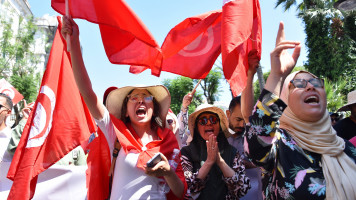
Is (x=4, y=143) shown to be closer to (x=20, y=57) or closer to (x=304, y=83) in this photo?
(x=304, y=83)

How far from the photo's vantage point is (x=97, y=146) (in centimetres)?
245

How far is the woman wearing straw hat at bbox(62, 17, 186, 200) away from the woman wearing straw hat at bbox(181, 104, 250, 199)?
0.20 m

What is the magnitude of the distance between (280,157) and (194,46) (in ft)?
6.14

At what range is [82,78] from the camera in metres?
2.15

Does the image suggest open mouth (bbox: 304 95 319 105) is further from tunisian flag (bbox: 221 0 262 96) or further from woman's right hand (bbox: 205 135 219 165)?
woman's right hand (bbox: 205 135 219 165)

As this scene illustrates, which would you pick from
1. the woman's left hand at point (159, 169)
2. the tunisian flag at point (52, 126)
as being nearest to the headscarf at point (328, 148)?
the woman's left hand at point (159, 169)

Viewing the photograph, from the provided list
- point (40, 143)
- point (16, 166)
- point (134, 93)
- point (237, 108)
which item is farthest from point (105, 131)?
point (237, 108)

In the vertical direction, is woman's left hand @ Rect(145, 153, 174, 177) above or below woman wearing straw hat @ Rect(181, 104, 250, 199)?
above

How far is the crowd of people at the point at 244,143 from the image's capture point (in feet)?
5.81

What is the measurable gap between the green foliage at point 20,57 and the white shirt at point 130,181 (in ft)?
58.6

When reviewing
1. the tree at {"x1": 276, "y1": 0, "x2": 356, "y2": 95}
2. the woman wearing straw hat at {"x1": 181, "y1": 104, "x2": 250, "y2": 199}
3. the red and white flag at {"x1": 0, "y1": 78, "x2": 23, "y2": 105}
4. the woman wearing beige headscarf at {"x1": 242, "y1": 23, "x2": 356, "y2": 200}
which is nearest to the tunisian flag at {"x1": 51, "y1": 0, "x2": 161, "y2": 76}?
the woman wearing straw hat at {"x1": 181, "y1": 104, "x2": 250, "y2": 199}

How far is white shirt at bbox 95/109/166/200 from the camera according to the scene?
7.02 ft

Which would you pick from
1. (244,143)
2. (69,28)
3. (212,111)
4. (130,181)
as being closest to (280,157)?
(244,143)

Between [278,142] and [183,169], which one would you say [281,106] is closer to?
[278,142]
